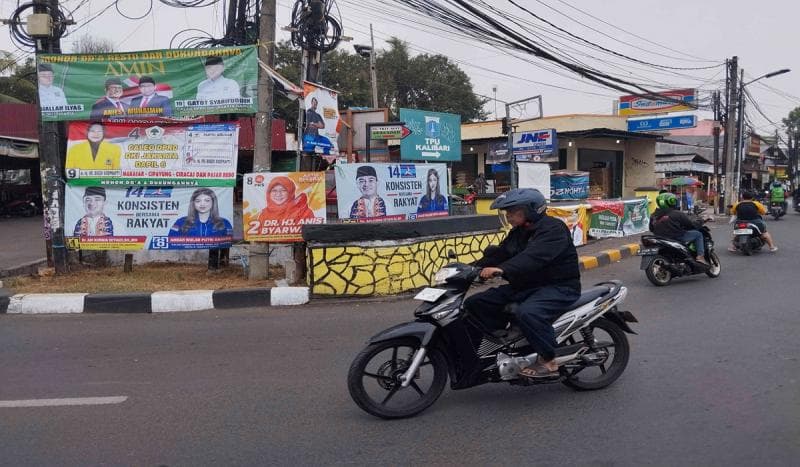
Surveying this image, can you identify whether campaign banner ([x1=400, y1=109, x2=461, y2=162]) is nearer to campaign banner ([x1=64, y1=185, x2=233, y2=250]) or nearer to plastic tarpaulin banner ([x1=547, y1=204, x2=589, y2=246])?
plastic tarpaulin banner ([x1=547, y1=204, x2=589, y2=246])

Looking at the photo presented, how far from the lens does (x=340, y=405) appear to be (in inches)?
167

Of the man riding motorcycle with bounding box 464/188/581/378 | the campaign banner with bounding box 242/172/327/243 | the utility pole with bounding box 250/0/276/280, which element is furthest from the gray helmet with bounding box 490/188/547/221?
the utility pole with bounding box 250/0/276/280

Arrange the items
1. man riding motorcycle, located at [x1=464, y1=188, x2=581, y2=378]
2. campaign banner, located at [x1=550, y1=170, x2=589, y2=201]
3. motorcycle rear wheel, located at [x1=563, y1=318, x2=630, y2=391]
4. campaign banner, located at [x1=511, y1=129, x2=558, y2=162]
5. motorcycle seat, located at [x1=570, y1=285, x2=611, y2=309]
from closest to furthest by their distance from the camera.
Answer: man riding motorcycle, located at [x1=464, y1=188, x2=581, y2=378] < motorcycle seat, located at [x1=570, y1=285, x2=611, y2=309] < motorcycle rear wheel, located at [x1=563, y1=318, x2=630, y2=391] < campaign banner, located at [x1=511, y1=129, x2=558, y2=162] < campaign banner, located at [x1=550, y1=170, x2=589, y2=201]

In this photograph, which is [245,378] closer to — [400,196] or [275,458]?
[275,458]

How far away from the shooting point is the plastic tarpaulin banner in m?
12.9

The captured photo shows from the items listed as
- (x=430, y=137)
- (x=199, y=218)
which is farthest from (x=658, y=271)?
(x=199, y=218)

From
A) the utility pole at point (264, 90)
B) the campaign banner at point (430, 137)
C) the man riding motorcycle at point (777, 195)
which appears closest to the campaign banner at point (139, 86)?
the utility pole at point (264, 90)

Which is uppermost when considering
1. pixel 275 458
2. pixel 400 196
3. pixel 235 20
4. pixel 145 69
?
pixel 235 20

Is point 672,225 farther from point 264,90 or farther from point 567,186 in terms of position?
point 567,186

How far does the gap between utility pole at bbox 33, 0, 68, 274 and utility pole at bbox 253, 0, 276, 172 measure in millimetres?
2839

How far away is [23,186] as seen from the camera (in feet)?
80.5

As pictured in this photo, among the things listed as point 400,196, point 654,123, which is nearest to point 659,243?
point 400,196

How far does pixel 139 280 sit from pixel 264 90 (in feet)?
10.4

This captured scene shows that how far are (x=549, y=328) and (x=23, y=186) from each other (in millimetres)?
25717
